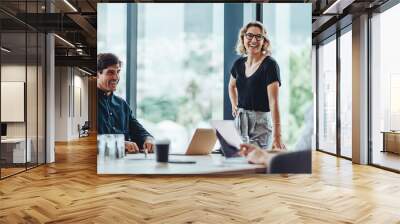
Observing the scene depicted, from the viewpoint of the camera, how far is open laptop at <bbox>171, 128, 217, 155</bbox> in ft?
20.3

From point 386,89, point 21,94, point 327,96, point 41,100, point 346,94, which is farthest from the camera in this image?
point 327,96

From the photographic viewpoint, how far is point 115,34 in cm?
625

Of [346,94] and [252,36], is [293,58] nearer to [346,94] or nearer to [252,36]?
[252,36]

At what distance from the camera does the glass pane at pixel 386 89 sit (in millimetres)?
7164

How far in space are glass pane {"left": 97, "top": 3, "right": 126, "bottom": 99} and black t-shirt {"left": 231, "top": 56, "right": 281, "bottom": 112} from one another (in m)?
1.79

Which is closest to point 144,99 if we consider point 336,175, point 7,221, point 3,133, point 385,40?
point 3,133

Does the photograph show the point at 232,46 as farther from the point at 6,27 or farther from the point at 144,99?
the point at 6,27

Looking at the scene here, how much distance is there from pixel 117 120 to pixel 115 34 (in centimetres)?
136

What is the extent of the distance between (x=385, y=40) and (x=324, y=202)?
4.34 metres

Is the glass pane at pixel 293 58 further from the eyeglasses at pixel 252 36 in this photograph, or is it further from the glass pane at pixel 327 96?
the glass pane at pixel 327 96

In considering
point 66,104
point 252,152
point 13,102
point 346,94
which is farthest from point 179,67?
point 66,104

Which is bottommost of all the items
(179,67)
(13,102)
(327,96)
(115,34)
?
(13,102)

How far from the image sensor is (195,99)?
630 centimetres

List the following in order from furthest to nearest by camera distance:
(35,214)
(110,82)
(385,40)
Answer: (385,40), (110,82), (35,214)
